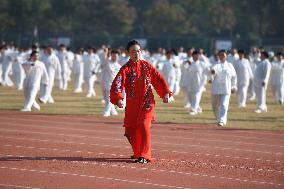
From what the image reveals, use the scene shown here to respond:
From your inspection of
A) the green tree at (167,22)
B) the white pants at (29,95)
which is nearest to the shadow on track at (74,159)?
the white pants at (29,95)

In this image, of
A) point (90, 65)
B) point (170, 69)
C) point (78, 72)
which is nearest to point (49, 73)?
point (90, 65)

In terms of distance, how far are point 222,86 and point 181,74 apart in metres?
8.35

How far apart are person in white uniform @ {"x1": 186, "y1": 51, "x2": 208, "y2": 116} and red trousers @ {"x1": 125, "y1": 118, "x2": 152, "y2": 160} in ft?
38.4

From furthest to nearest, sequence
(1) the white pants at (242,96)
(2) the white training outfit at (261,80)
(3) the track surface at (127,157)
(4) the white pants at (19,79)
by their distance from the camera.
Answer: (4) the white pants at (19,79)
(1) the white pants at (242,96)
(2) the white training outfit at (261,80)
(3) the track surface at (127,157)

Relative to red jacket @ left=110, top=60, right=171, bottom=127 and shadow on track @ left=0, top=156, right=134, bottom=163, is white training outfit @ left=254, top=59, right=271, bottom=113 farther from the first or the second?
shadow on track @ left=0, top=156, right=134, bottom=163

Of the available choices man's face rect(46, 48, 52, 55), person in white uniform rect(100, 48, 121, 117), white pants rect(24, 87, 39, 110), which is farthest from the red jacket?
man's face rect(46, 48, 52, 55)

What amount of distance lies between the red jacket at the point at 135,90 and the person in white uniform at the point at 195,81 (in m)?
11.7

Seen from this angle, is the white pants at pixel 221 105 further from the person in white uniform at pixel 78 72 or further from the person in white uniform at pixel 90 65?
the person in white uniform at pixel 78 72

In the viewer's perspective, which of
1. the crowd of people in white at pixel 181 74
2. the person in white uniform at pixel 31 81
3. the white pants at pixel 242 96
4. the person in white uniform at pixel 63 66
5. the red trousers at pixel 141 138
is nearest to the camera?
the red trousers at pixel 141 138

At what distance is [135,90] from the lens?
44.9 ft

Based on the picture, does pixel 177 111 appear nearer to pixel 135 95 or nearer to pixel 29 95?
pixel 29 95

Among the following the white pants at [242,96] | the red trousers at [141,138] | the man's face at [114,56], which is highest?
the man's face at [114,56]

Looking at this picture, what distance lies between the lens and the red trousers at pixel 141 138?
1341cm

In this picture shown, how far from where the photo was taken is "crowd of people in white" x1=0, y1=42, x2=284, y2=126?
2148 cm
